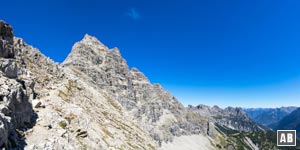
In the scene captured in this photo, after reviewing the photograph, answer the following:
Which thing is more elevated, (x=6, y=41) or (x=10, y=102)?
(x=6, y=41)

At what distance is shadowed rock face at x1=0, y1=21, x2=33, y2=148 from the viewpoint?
27016 millimetres

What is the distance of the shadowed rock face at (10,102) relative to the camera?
1064 inches

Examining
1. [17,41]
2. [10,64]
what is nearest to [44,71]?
[17,41]

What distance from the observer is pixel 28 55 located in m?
67.6

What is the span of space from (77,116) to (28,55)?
26.9 m

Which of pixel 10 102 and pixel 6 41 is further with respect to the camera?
pixel 6 41

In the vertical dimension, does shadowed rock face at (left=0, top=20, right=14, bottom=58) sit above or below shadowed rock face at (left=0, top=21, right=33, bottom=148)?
above

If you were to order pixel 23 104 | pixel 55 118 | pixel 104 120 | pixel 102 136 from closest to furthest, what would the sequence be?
1. pixel 23 104
2. pixel 55 118
3. pixel 102 136
4. pixel 104 120

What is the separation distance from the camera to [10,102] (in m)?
30.6

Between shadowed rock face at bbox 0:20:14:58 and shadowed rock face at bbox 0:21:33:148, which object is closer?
shadowed rock face at bbox 0:21:33:148

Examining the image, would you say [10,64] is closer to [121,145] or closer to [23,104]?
[23,104]

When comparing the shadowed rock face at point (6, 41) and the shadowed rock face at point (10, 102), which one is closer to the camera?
the shadowed rock face at point (10, 102)

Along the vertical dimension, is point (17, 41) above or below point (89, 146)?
above

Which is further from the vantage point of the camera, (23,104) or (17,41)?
(17,41)
